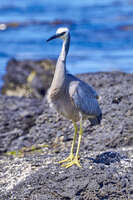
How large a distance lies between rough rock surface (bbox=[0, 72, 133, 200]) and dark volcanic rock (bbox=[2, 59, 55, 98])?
4.64 m

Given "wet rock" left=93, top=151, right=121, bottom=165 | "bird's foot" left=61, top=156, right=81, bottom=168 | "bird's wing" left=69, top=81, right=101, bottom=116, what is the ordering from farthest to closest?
"bird's wing" left=69, top=81, right=101, bottom=116 → "wet rock" left=93, top=151, right=121, bottom=165 → "bird's foot" left=61, top=156, right=81, bottom=168

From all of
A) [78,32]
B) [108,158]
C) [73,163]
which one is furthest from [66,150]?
[78,32]

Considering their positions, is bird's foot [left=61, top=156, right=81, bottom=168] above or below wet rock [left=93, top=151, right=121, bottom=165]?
above

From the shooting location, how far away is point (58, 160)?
553 centimetres

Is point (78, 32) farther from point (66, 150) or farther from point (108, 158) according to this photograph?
point (108, 158)

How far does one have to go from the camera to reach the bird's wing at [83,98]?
543cm

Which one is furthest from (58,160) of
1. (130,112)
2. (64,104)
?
(130,112)

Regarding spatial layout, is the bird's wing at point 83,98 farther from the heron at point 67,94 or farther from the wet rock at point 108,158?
the wet rock at point 108,158

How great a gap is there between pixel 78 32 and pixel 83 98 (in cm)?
1895

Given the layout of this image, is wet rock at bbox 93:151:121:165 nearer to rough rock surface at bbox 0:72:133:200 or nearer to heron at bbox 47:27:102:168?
rough rock surface at bbox 0:72:133:200

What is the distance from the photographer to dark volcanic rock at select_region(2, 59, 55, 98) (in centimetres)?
1272

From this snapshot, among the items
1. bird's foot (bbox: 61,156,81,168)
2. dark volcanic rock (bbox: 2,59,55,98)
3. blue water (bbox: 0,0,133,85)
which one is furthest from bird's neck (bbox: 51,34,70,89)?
blue water (bbox: 0,0,133,85)

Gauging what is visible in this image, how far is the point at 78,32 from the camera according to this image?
79.0ft

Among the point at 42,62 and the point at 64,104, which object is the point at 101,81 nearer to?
the point at 64,104
